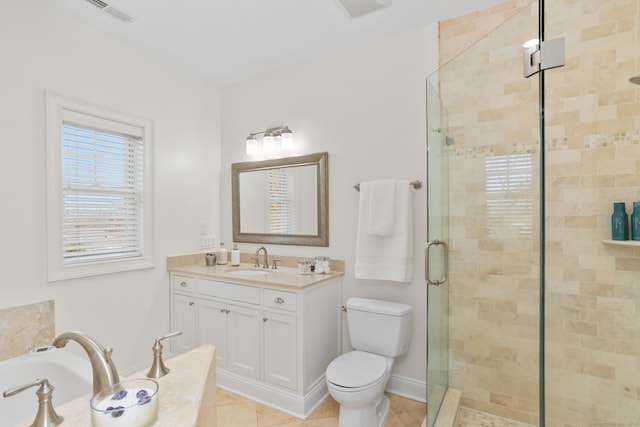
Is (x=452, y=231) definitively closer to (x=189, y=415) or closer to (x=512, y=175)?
(x=512, y=175)

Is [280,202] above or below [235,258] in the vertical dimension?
above

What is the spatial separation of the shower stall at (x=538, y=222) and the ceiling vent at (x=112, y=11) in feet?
6.72

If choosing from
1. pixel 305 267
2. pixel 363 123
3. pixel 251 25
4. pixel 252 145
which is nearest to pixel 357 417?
pixel 305 267

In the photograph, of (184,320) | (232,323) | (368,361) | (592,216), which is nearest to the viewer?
(592,216)

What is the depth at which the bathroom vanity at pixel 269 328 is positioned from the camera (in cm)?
212

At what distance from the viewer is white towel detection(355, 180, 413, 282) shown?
2.21 meters

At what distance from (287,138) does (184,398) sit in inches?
85.4

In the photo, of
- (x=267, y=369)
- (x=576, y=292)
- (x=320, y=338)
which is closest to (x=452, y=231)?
(x=576, y=292)

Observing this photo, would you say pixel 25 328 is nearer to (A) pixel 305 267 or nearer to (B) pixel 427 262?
(A) pixel 305 267

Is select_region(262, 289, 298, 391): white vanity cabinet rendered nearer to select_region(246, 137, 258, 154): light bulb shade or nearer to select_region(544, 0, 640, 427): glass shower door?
select_region(246, 137, 258, 154): light bulb shade

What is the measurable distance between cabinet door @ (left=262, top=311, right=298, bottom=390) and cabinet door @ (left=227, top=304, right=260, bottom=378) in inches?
3.1

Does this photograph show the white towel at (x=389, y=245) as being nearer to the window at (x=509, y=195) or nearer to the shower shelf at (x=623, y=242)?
the window at (x=509, y=195)

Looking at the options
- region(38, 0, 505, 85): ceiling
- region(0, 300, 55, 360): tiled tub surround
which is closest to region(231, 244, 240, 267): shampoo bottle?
region(0, 300, 55, 360): tiled tub surround

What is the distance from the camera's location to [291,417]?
209 centimetres
